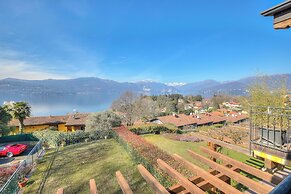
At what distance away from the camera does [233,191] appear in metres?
Result: 1.42

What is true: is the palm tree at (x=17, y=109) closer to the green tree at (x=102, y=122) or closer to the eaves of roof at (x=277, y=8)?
the green tree at (x=102, y=122)

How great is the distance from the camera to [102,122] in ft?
68.6

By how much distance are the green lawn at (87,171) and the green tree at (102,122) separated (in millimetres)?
5703

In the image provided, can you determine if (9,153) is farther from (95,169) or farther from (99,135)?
(95,169)

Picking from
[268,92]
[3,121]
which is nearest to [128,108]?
[3,121]

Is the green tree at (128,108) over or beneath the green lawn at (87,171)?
over

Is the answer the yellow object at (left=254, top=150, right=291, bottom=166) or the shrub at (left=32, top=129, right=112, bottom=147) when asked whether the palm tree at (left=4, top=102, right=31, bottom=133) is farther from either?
the yellow object at (left=254, top=150, right=291, bottom=166)

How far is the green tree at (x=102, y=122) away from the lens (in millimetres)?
20656

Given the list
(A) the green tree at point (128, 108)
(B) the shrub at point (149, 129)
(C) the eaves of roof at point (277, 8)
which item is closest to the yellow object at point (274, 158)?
(C) the eaves of roof at point (277, 8)

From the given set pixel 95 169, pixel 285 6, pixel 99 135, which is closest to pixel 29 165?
pixel 95 169

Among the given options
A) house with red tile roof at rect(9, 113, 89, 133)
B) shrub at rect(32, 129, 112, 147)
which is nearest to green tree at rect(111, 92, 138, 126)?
house with red tile roof at rect(9, 113, 89, 133)

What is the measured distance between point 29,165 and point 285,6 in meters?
13.9

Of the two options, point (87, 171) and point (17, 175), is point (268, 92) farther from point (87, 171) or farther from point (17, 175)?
point (17, 175)

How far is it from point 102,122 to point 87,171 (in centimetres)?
1071
